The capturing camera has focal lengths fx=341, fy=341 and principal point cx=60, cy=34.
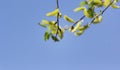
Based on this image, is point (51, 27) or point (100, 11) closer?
point (51, 27)

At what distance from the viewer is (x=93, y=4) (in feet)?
7.98

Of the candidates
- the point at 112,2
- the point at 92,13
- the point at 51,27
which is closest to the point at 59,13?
the point at 51,27

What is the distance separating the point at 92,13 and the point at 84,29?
0.41 feet

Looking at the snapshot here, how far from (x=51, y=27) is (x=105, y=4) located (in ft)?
1.50

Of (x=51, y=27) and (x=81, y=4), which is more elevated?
(x=81, y=4)

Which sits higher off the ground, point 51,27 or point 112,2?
point 112,2

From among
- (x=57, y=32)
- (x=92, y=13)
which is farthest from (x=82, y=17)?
(x=57, y=32)

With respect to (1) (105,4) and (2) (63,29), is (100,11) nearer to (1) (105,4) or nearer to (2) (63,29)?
(1) (105,4)

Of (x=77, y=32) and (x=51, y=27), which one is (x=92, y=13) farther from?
(x=51, y=27)

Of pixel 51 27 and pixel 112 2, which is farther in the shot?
pixel 112 2

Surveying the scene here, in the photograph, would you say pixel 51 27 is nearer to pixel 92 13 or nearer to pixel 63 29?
pixel 63 29

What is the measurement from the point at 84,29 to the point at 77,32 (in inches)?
2.3

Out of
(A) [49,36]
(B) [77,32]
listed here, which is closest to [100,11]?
(B) [77,32]

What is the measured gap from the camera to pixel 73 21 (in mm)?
2346
